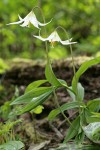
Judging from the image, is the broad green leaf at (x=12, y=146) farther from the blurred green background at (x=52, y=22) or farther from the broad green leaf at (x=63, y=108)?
the blurred green background at (x=52, y=22)

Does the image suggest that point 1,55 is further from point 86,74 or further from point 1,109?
point 1,109

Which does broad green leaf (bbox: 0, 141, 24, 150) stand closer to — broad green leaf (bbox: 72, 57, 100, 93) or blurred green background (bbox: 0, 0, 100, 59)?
broad green leaf (bbox: 72, 57, 100, 93)

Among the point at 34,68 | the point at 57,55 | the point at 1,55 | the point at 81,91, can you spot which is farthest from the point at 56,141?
the point at 1,55

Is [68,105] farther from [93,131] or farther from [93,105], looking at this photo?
[93,131]

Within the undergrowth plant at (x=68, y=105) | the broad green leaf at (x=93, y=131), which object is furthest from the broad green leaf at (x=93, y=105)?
the broad green leaf at (x=93, y=131)

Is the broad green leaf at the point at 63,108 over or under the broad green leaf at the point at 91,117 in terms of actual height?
over

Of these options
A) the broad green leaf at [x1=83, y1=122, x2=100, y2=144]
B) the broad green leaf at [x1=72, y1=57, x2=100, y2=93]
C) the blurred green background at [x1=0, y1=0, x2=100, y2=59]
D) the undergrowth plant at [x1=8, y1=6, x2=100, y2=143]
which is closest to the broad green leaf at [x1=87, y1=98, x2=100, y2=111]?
the undergrowth plant at [x1=8, y1=6, x2=100, y2=143]
